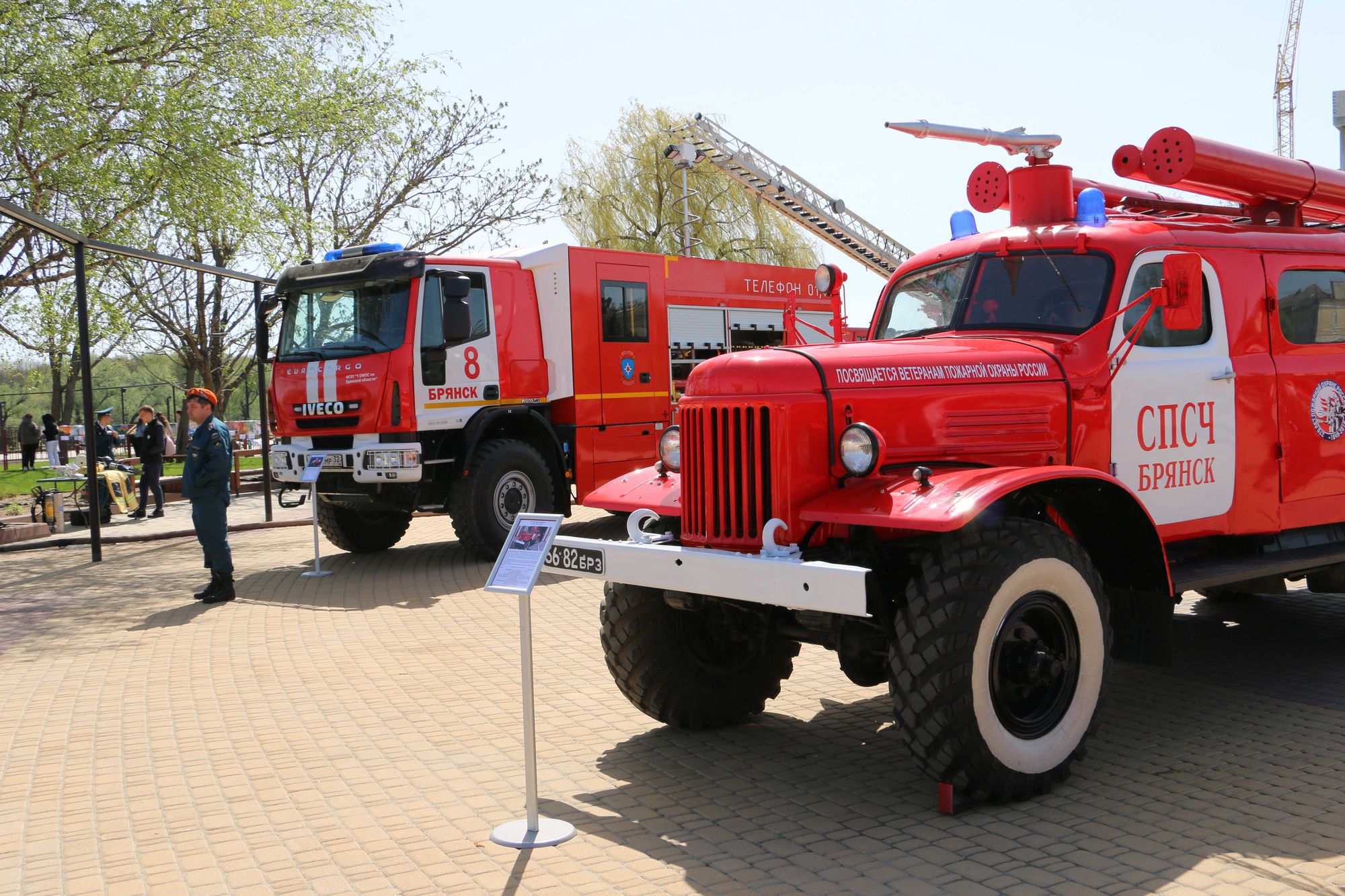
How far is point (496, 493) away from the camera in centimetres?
1180

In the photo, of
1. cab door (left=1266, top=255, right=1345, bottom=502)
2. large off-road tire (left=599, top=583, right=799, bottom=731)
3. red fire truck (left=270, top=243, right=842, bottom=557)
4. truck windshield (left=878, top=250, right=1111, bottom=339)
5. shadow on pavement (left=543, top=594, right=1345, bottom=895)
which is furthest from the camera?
red fire truck (left=270, top=243, right=842, bottom=557)

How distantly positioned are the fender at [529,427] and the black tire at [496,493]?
0.14 metres

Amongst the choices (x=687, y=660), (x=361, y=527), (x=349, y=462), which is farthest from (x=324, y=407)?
(x=687, y=660)

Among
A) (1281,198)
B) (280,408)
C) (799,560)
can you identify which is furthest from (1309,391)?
(280,408)

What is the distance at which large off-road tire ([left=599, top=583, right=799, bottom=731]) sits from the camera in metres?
5.57

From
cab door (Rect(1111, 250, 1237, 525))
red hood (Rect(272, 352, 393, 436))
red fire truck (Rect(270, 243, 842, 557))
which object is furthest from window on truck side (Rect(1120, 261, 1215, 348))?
red hood (Rect(272, 352, 393, 436))

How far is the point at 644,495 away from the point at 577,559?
66cm

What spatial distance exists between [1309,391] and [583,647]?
470cm

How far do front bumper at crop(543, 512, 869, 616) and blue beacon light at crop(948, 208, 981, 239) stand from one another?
270 cm

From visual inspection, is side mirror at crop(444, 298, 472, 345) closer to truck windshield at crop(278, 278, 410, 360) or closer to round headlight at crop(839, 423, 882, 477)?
truck windshield at crop(278, 278, 410, 360)

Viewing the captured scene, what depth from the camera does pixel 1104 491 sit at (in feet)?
16.8

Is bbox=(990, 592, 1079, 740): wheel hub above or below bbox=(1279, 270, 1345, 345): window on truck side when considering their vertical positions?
below

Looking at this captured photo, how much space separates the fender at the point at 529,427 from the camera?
38.1ft

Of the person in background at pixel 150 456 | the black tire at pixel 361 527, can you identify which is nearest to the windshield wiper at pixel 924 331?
the black tire at pixel 361 527
